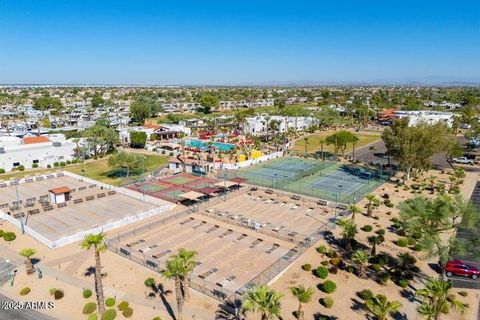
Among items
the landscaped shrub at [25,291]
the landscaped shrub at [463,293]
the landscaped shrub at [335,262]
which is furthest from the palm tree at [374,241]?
the landscaped shrub at [25,291]

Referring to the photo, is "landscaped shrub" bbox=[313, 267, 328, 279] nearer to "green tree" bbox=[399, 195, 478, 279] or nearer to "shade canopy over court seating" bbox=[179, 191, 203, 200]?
"green tree" bbox=[399, 195, 478, 279]

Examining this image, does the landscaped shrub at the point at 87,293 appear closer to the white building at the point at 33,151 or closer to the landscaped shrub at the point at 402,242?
the landscaped shrub at the point at 402,242

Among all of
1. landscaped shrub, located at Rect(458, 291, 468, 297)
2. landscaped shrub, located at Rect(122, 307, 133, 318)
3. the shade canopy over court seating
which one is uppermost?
the shade canopy over court seating

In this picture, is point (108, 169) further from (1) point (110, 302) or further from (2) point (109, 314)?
(2) point (109, 314)

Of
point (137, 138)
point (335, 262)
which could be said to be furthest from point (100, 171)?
point (335, 262)

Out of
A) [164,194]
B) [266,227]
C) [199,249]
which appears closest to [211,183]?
[164,194]

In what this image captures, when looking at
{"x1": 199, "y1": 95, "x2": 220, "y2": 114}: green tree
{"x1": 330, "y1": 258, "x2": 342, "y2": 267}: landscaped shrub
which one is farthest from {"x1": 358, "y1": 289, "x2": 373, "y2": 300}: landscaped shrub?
{"x1": 199, "y1": 95, "x2": 220, "y2": 114}: green tree

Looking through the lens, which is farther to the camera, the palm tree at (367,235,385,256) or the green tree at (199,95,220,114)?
the green tree at (199,95,220,114)
